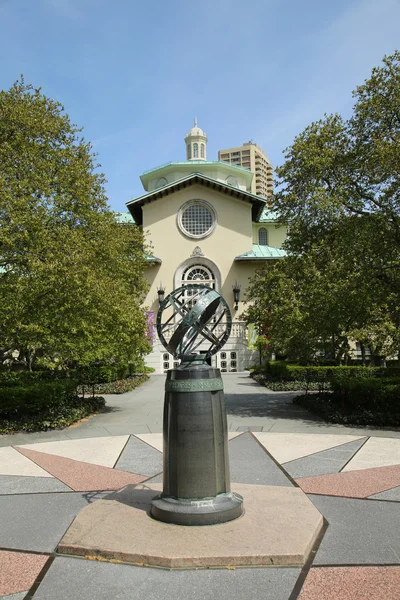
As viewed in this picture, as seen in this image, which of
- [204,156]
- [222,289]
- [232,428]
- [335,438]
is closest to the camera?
[335,438]

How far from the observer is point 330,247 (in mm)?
15625

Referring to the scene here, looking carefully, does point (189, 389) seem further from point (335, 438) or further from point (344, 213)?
point (344, 213)

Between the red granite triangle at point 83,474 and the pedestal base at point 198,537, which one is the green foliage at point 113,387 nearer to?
the red granite triangle at point 83,474

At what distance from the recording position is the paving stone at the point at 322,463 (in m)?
7.71

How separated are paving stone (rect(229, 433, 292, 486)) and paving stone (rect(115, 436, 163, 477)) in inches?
48.7

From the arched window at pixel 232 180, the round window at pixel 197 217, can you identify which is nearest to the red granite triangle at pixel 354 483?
the round window at pixel 197 217

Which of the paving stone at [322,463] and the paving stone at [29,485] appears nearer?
the paving stone at [29,485]

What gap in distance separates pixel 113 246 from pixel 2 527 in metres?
9.95

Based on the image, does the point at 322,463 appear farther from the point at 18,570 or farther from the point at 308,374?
the point at 308,374

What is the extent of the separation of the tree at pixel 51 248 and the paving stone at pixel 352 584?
8813 mm

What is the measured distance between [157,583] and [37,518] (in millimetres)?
2236

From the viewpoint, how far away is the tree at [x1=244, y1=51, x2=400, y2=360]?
512 inches

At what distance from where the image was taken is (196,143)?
50.6m

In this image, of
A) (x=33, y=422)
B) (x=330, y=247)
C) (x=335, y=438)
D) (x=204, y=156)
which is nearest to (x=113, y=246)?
(x=33, y=422)
